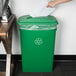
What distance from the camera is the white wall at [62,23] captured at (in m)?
2.12

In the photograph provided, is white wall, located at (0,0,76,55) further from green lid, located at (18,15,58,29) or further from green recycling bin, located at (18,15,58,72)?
green lid, located at (18,15,58,29)

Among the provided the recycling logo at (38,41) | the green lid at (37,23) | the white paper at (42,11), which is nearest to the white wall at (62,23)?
Result: the white paper at (42,11)

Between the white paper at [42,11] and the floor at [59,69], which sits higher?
the white paper at [42,11]

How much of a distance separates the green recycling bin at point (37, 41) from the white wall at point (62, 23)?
A: 192 mm

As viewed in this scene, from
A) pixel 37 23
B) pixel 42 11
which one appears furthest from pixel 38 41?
pixel 42 11

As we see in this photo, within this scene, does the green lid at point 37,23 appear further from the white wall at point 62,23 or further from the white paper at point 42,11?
the white wall at point 62,23

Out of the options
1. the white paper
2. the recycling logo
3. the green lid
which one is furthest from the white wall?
the recycling logo

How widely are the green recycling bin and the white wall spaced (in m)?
0.19

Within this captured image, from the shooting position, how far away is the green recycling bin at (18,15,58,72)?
188cm

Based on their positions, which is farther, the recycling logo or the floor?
the floor

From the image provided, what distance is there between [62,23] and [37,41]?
1.87ft

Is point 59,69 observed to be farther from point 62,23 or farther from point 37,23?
point 37,23

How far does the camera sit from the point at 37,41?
1.96 metres

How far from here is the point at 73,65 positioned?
7.89 ft
